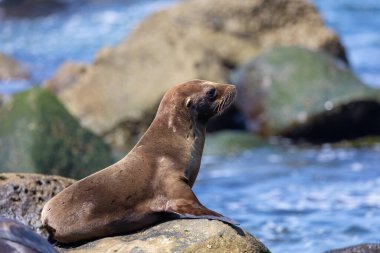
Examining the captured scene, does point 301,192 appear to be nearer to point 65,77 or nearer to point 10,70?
point 65,77

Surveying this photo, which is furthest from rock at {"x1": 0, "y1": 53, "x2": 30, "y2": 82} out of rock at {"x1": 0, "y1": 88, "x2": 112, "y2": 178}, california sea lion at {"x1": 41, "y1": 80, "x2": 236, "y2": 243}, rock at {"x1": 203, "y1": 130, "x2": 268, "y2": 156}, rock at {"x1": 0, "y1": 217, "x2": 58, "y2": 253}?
rock at {"x1": 0, "y1": 217, "x2": 58, "y2": 253}

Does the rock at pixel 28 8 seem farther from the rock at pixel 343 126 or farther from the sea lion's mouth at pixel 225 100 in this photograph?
the sea lion's mouth at pixel 225 100

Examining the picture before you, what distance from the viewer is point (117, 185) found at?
19.2 feet

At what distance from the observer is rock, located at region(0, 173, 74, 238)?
6.42 meters

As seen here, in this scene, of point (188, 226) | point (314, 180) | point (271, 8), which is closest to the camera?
point (188, 226)

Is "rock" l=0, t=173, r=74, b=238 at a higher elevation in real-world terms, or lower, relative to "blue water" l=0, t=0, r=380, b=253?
lower

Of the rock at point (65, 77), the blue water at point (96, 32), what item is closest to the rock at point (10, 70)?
the blue water at point (96, 32)

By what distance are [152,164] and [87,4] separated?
27022mm

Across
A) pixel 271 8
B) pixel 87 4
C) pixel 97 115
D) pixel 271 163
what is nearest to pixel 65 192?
pixel 271 163

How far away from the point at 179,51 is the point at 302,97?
90.6 inches

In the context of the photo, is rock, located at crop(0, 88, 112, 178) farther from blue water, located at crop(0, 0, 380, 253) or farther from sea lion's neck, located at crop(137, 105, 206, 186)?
sea lion's neck, located at crop(137, 105, 206, 186)

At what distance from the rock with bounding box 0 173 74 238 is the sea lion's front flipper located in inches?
42.1

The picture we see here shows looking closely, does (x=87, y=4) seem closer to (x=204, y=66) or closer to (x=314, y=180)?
(x=204, y=66)

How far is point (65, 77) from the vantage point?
18.2 metres
